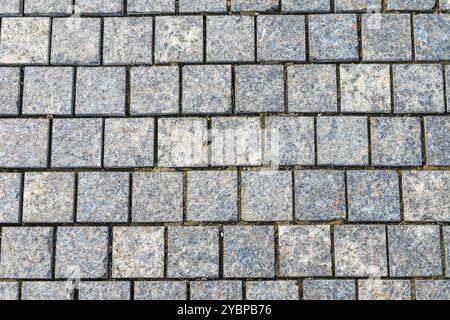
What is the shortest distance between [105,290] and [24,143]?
985mm

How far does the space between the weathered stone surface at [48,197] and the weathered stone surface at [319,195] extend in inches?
52.2

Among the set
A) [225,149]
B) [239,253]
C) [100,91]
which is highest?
[100,91]

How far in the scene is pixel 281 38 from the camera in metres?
3.02

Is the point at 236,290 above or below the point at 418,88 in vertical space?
below

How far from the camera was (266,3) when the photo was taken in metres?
3.05

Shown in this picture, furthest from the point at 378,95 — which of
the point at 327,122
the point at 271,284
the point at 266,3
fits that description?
the point at 271,284

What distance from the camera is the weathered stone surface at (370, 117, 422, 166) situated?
2918mm

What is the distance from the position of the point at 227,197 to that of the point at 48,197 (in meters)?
1.04

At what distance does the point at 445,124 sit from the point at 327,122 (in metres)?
0.69

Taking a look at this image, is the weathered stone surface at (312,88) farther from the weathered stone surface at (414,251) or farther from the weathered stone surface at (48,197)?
→ the weathered stone surface at (48,197)

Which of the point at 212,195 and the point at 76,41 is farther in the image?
the point at 76,41

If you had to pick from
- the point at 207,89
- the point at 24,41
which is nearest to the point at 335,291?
the point at 207,89

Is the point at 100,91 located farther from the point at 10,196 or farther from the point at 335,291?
the point at 335,291
